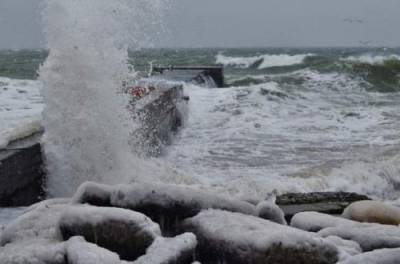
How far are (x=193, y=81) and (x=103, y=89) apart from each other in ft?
37.7

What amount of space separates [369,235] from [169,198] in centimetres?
88

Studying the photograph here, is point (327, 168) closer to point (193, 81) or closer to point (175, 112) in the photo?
point (175, 112)

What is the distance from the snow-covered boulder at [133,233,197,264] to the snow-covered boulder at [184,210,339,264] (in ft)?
0.32

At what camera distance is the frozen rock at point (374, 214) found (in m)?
3.15

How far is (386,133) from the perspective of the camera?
962 centimetres

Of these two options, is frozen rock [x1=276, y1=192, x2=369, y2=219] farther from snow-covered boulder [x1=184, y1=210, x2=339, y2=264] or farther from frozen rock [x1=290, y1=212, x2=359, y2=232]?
snow-covered boulder [x1=184, y1=210, x2=339, y2=264]

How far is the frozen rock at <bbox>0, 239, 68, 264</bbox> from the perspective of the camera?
2188 mm

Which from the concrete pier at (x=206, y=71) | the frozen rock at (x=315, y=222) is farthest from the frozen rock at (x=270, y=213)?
the concrete pier at (x=206, y=71)

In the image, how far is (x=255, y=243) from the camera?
224 centimetres

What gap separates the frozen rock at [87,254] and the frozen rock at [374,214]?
1.56m

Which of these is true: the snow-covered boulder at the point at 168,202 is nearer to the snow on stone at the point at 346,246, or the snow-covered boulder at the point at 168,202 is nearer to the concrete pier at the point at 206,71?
the snow on stone at the point at 346,246

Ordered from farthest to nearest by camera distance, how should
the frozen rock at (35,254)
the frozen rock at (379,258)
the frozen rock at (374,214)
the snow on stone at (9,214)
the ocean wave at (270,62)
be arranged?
the ocean wave at (270,62) < the snow on stone at (9,214) < the frozen rock at (374,214) < the frozen rock at (35,254) < the frozen rock at (379,258)

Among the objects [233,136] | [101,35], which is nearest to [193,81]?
[233,136]

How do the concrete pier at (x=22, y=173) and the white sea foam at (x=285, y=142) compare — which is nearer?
the concrete pier at (x=22, y=173)
